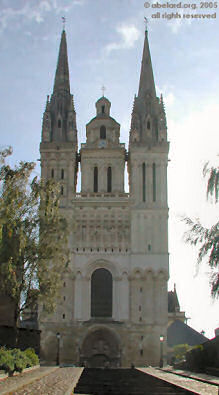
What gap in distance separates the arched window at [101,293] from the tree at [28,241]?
58.7 feet

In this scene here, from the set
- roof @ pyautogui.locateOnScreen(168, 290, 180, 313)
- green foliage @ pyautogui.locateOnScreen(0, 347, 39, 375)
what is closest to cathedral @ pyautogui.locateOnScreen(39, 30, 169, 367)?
green foliage @ pyautogui.locateOnScreen(0, 347, 39, 375)

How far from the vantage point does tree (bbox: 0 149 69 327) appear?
24.8m

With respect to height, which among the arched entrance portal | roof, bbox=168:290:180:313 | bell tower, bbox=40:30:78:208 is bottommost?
the arched entrance portal

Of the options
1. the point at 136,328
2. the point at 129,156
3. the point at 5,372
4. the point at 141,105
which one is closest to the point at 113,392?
the point at 5,372

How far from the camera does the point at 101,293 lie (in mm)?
47312

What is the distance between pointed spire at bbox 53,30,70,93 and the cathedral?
2.41 feet

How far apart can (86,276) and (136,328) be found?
628 centimetres

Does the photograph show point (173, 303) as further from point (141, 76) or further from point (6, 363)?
point (6, 363)

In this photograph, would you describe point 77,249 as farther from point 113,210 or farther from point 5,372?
point 5,372

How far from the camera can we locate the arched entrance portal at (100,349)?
45.1 m

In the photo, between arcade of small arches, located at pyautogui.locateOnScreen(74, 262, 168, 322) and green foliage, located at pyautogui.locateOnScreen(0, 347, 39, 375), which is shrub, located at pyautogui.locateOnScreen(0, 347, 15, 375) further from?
arcade of small arches, located at pyautogui.locateOnScreen(74, 262, 168, 322)

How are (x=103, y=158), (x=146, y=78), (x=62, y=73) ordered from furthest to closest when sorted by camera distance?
(x=62, y=73) → (x=146, y=78) → (x=103, y=158)

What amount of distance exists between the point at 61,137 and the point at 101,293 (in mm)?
15679

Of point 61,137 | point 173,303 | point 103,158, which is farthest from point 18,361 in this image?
point 173,303
